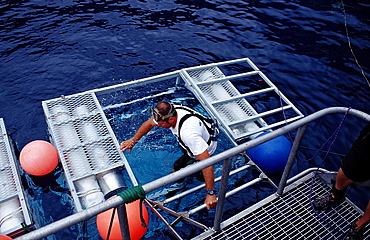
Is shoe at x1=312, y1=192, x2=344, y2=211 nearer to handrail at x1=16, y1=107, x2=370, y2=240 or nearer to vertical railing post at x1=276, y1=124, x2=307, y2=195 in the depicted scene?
vertical railing post at x1=276, y1=124, x2=307, y2=195

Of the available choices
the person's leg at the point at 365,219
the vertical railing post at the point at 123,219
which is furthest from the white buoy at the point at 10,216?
the person's leg at the point at 365,219

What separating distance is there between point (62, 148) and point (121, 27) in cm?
722

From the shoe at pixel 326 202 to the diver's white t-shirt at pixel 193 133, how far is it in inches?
74.9

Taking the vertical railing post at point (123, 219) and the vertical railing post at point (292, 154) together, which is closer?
the vertical railing post at point (123, 219)

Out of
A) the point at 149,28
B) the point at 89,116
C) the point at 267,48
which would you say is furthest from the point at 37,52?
the point at 267,48

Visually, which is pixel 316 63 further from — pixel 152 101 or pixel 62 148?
pixel 62 148

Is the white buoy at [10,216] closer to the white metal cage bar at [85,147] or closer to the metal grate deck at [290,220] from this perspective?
the white metal cage bar at [85,147]

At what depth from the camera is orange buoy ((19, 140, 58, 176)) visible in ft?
17.1

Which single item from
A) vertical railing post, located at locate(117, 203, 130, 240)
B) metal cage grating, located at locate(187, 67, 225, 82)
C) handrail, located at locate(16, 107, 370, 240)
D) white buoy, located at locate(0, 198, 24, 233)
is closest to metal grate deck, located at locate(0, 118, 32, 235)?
white buoy, located at locate(0, 198, 24, 233)

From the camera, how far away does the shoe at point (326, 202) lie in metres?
4.28

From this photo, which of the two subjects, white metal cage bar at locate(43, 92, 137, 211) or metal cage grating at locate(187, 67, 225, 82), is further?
metal cage grating at locate(187, 67, 225, 82)

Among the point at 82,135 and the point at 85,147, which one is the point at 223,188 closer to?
the point at 85,147

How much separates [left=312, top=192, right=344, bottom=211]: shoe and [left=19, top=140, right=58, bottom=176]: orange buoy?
15.6 ft

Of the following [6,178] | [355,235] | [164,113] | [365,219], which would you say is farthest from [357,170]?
[6,178]
